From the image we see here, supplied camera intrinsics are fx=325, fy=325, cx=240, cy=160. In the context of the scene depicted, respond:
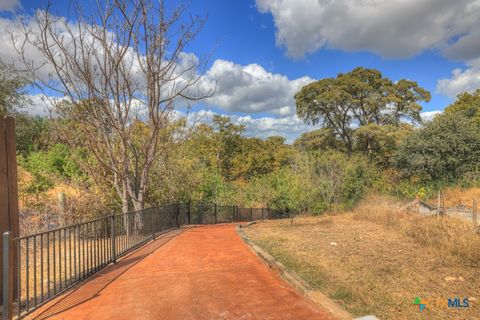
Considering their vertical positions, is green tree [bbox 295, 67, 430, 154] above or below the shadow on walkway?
above

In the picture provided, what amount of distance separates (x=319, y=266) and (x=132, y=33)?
900 centimetres

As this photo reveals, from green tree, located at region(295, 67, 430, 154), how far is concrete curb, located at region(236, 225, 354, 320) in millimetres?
25365

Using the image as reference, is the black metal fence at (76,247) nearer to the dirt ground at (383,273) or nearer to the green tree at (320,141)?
the dirt ground at (383,273)

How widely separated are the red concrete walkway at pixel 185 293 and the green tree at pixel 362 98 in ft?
84.8

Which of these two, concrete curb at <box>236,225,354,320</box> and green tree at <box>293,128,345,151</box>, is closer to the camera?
concrete curb at <box>236,225,354,320</box>

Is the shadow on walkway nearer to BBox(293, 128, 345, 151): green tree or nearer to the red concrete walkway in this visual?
the red concrete walkway

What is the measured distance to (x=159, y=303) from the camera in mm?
4594

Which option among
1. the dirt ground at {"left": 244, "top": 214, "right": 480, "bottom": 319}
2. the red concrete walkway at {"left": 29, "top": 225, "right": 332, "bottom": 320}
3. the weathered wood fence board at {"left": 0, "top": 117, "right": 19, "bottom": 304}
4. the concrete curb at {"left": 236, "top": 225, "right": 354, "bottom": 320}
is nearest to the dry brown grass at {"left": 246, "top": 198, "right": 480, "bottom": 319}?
the dirt ground at {"left": 244, "top": 214, "right": 480, "bottom": 319}

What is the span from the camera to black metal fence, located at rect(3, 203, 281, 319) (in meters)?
4.41

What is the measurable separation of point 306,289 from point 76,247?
6.12 m

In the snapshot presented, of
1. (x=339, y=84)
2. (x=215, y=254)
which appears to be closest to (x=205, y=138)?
(x=339, y=84)

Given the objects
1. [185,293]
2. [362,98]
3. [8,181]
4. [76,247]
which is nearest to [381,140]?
[362,98]

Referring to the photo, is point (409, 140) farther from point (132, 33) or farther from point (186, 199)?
point (132, 33)

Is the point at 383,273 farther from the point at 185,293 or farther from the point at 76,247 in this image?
the point at 76,247
